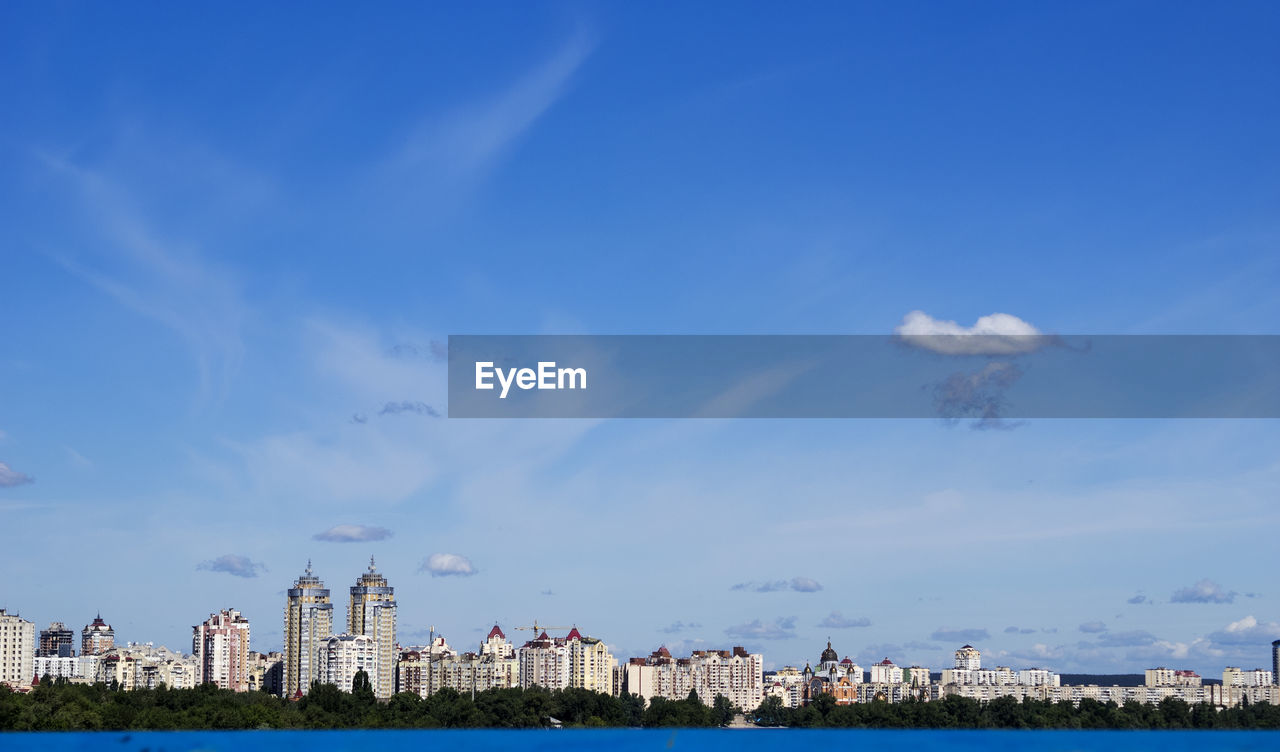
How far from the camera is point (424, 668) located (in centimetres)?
6212

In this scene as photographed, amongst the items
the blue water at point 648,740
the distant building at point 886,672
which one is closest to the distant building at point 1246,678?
the distant building at point 886,672

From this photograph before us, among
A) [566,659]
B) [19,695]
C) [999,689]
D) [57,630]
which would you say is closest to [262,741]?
[19,695]

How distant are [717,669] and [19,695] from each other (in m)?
47.1

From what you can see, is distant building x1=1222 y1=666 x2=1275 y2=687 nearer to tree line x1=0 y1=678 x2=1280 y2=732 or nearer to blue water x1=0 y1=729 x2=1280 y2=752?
tree line x1=0 y1=678 x2=1280 y2=732

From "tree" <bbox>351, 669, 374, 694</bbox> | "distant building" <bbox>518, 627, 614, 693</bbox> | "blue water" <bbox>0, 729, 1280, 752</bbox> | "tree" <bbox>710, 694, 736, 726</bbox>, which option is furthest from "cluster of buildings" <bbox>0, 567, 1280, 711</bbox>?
"blue water" <bbox>0, 729, 1280, 752</bbox>

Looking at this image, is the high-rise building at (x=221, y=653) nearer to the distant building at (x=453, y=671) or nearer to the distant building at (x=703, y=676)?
the distant building at (x=453, y=671)

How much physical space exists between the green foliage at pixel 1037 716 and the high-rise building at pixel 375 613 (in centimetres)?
3393

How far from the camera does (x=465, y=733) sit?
13805 mm

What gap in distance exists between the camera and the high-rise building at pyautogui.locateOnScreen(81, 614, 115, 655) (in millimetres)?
80188

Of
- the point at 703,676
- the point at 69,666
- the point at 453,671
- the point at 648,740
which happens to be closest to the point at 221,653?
the point at 69,666

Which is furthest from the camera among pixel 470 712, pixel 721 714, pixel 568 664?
pixel 568 664

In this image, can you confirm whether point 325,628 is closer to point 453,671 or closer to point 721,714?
point 453,671

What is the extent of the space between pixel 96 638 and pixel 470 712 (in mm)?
57551

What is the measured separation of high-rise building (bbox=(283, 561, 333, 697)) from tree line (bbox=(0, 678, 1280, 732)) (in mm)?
28803
